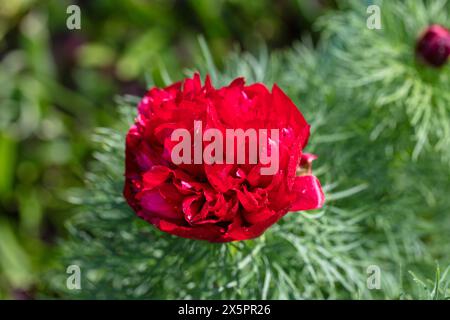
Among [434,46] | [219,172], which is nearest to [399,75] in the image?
[434,46]

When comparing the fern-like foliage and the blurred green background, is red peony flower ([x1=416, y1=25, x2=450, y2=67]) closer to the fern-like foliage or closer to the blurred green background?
the fern-like foliage

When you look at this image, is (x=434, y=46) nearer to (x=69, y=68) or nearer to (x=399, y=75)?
(x=399, y=75)

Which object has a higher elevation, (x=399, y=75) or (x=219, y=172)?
(x=399, y=75)

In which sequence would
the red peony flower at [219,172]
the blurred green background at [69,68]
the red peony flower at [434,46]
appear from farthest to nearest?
the blurred green background at [69,68] → the red peony flower at [434,46] → the red peony flower at [219,172]

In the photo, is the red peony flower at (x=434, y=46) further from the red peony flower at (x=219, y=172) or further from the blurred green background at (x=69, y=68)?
the blurred green background at (x=69, y=68)

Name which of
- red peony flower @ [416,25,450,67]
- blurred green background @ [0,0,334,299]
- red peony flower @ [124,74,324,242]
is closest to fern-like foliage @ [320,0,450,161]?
red peony flower @ [416,25,450,67]

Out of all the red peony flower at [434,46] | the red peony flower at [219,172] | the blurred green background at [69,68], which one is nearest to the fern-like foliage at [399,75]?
the red peony flower at [434,46]
